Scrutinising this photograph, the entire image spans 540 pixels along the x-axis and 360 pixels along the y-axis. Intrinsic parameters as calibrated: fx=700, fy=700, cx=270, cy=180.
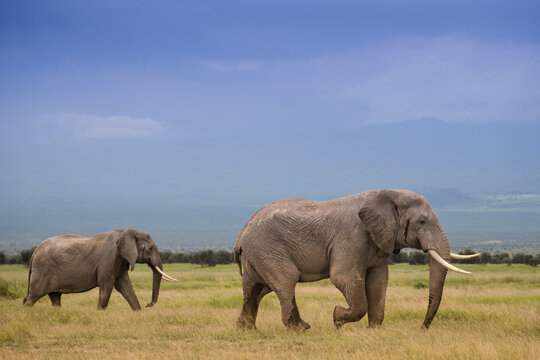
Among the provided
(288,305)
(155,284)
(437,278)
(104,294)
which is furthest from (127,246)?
(437,278)

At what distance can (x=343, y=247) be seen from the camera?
501 inches

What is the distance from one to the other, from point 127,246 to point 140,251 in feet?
2.65

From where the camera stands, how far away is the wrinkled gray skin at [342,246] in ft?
40.9

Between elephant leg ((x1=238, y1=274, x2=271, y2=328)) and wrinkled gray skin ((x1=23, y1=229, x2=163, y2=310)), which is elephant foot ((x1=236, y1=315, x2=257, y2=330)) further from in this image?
wrinkled gray skin ((x1=23, y1=229, x2=163, y2=310))

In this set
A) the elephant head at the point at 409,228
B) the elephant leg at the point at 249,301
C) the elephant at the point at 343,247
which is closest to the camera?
the elephant head at the point at 409,228

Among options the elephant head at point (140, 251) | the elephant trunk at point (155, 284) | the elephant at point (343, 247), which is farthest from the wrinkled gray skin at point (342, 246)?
the elephant trunk at point (155, 284)

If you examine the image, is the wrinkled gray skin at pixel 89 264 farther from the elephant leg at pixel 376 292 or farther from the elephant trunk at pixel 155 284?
the elephant leg at pixel 376 292

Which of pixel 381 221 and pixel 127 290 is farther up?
pixel 381 221

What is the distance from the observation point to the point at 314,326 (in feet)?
46.0

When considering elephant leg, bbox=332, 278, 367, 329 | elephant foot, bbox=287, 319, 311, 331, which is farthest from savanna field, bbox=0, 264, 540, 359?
elephant leg, bbox=332, 278, 367, 329

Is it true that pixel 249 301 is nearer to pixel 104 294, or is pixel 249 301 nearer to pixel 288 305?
pixel 288 305

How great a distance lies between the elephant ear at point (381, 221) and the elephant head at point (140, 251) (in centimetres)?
815

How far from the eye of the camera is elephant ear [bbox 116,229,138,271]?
18737mm

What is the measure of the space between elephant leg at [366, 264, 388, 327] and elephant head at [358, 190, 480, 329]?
62 cm
